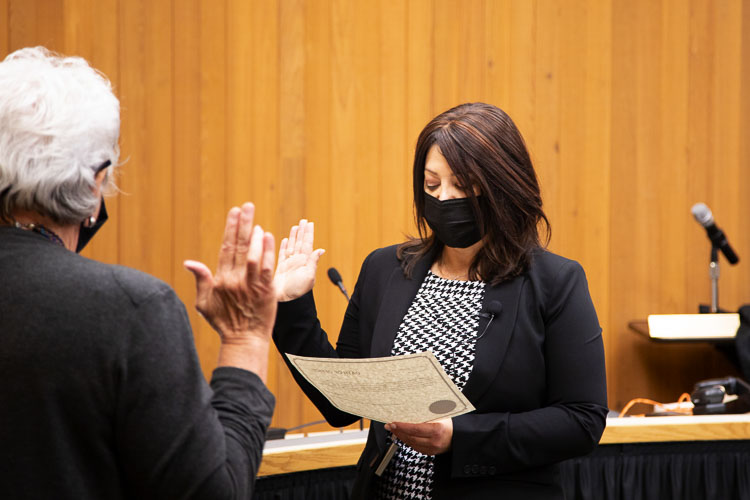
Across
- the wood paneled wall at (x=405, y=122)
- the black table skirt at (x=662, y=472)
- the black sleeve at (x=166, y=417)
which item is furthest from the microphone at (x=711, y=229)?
the black sleeve at (x=166, y=417)

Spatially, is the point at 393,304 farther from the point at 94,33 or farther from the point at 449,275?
the point at 94,33

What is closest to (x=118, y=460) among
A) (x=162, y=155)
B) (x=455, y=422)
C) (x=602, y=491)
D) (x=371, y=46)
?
(x=455, y=422)

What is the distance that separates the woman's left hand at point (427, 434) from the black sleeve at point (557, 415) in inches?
0.7

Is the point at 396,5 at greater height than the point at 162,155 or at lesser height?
greater

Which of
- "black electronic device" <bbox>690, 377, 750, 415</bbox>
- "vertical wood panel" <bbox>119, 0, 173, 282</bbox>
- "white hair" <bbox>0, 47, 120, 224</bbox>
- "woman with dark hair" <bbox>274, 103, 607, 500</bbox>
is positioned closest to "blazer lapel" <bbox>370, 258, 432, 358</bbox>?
"woman with dark hair" <bbox>274, 103, 607, 500</bbox>

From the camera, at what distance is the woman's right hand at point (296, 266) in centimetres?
157

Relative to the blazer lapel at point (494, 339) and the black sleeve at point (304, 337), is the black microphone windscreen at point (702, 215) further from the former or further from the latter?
the black sleeve at point (304, 337)

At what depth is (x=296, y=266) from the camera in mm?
1591

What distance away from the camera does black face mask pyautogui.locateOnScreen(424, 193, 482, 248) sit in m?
1.62

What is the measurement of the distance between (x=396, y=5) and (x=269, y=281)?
103 inches

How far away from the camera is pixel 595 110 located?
3.59m

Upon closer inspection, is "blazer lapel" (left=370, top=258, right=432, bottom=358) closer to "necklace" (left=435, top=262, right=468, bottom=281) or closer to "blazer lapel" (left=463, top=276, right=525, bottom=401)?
"necklace" (left=435, top=262, right=468, bottom=281)

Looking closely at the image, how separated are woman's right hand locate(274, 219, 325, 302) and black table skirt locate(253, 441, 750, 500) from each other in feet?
3.73

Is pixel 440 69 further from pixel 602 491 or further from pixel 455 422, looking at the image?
pixel 455 422
